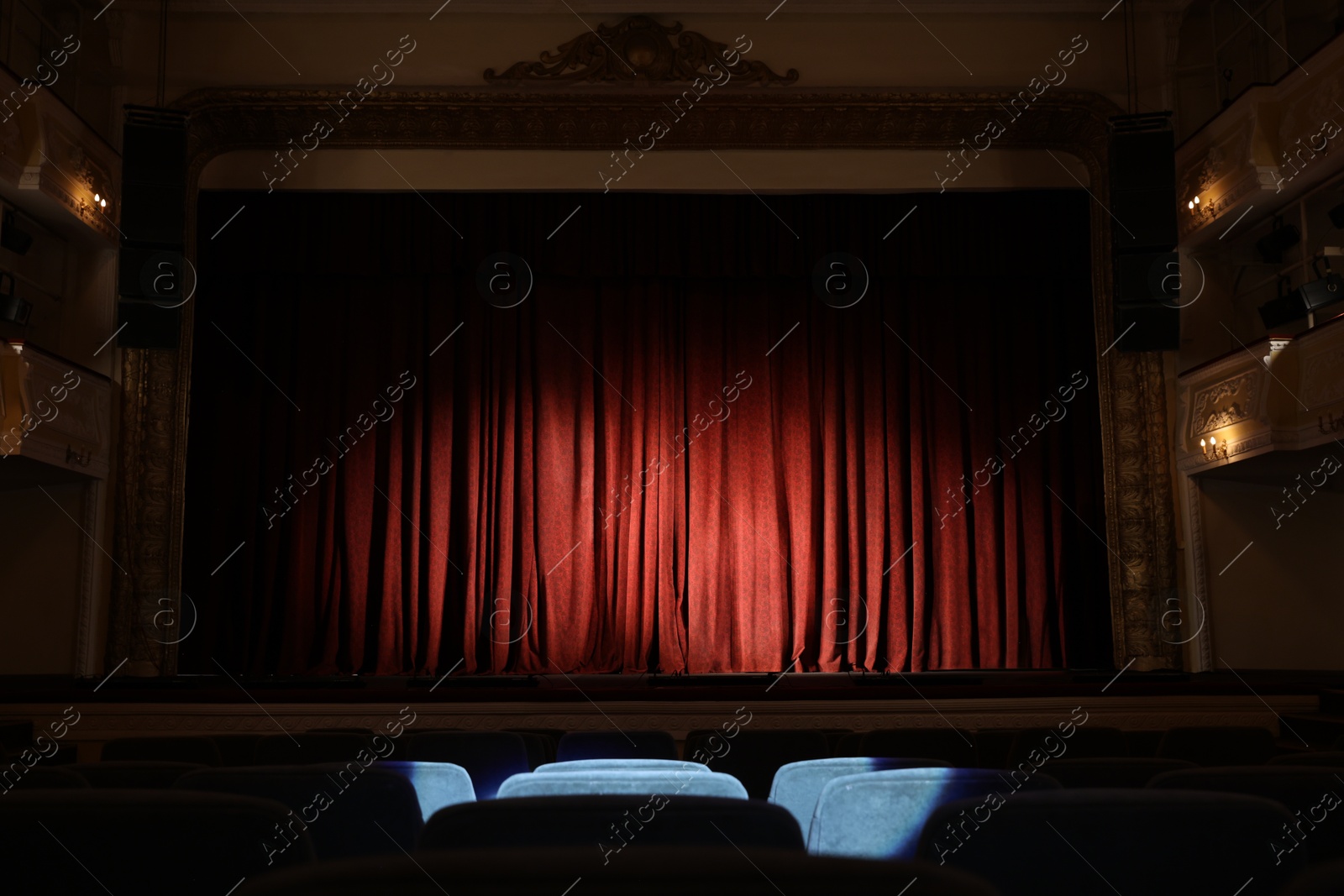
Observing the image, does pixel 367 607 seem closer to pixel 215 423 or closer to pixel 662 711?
pixel 215 423

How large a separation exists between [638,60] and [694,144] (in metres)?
0.85

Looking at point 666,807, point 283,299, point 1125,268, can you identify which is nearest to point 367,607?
point 283,299

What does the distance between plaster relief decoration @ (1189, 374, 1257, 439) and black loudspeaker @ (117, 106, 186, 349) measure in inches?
306

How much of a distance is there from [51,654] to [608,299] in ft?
18.0

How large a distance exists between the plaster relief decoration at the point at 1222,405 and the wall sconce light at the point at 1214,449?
9cm

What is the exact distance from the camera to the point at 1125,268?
8.65m

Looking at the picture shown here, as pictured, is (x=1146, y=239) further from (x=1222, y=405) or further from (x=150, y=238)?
(x=150, y=238)

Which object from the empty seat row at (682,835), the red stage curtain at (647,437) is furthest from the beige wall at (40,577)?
the empty seat row at (682,835)

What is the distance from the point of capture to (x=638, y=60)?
386 inches

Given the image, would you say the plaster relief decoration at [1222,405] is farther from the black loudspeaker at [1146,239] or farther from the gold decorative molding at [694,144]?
the black loudspeaker at [1146,239]

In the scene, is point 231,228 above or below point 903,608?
above

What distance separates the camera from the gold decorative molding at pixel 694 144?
9500mm

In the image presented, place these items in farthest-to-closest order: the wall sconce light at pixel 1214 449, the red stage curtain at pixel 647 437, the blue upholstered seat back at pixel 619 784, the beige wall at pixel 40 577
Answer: the red stage curtain at pixel 647 437, the beige wall at pixel 40 577, the wall sconce light at pixel 1214 449, the blue upholstered seat back at pixel 619 784

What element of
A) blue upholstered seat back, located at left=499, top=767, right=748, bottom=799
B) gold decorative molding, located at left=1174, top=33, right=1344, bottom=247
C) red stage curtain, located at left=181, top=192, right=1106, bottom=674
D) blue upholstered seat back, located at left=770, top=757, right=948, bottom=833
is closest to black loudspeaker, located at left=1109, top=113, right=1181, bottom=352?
gold decorative molding, located at left=1174, top=33, right=1344, bottom=247
